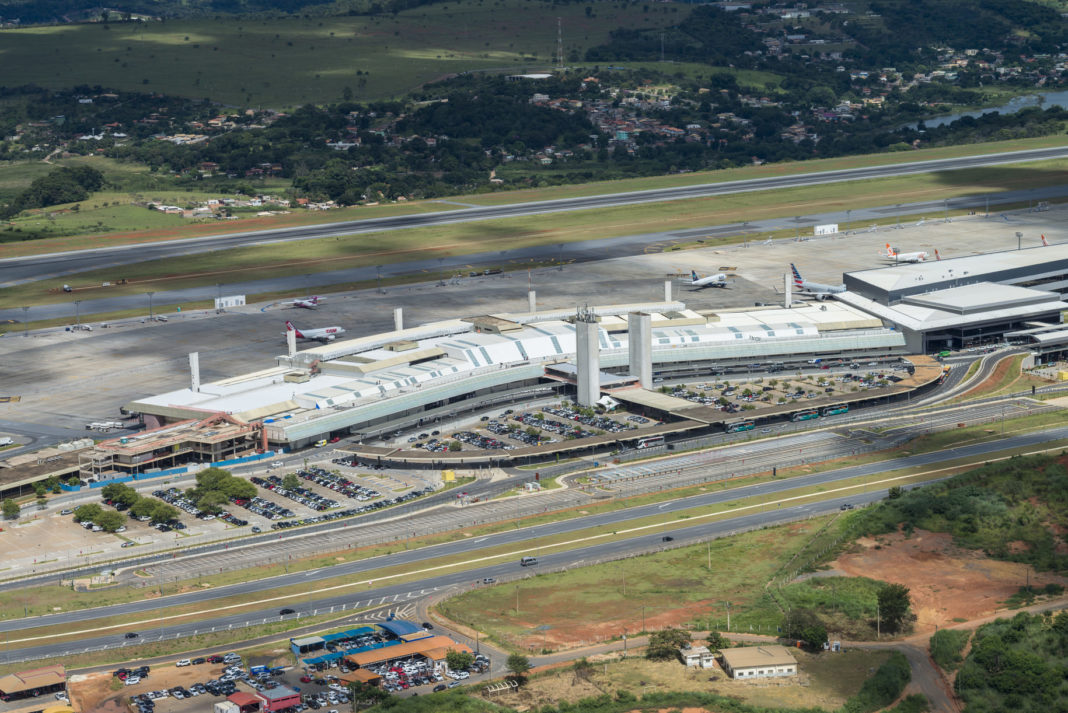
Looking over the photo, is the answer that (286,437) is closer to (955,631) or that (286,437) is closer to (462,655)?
(462,655)

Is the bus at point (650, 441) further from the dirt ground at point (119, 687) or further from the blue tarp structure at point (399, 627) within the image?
the dirt ground at point (119, 687)

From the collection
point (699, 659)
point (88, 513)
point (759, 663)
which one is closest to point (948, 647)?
point (759, 663)

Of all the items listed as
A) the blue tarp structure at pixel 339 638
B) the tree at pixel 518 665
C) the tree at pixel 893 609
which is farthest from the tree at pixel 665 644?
the blue tarp structure at pixel 339 638

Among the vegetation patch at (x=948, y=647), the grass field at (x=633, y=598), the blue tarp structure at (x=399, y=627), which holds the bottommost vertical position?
the vegetation patch at (x=948, y=647)

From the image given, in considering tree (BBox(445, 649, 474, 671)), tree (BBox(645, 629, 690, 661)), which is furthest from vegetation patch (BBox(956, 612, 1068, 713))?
tree (BBox(445, 649, 474, 671))

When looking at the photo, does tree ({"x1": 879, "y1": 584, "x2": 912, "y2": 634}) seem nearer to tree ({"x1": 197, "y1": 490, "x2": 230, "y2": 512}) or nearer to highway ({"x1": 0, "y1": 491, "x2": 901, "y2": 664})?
highway ({"x1": 0, "y1": 491, "x2": 901, "y2": 664})

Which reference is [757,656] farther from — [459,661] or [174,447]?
[174,447]
